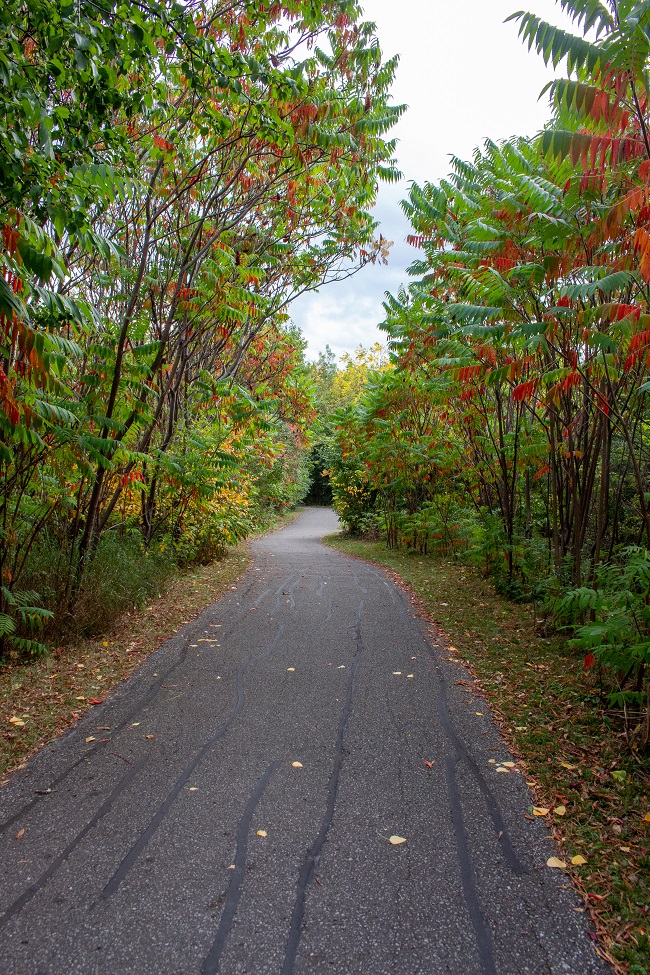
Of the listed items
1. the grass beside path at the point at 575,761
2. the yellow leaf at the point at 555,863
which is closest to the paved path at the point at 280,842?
the yellow leaf at the point at 555,863

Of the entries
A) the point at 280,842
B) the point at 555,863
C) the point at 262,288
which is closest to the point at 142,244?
the point at 262,288

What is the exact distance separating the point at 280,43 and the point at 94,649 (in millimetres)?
7459

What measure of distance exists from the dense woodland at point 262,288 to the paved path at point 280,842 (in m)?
1.39

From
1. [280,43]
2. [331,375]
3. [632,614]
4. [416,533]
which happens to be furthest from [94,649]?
[331,375]

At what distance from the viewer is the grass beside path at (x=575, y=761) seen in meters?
2.55

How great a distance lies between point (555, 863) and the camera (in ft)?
9.23

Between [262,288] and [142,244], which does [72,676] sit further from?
[262,288]

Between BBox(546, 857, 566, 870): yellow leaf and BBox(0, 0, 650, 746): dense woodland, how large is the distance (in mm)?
1363

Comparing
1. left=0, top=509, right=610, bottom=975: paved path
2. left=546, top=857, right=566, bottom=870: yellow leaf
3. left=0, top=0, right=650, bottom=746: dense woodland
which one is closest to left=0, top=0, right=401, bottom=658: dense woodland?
left=0, top=0, right=650, bottom=746: dense woodland

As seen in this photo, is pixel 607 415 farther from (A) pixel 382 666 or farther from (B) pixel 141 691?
(B) pixel 141 691

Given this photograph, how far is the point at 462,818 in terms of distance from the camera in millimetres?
3178

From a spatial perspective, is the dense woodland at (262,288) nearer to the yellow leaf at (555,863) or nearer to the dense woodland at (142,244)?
the dense woodland at (142,244)

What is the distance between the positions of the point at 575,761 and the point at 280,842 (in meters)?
2.13

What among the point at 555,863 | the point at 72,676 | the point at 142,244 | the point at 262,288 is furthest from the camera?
the point at 262,288
